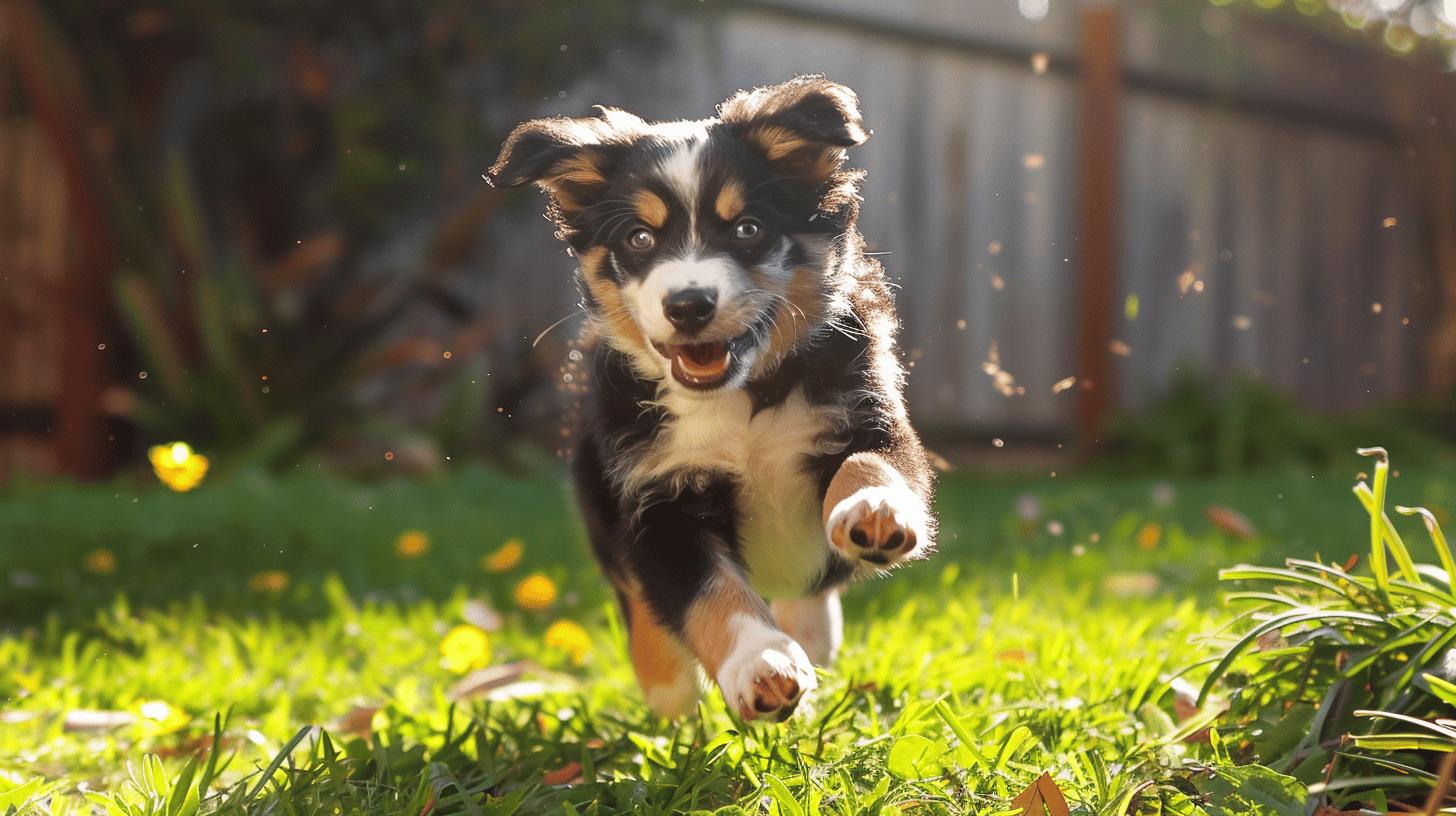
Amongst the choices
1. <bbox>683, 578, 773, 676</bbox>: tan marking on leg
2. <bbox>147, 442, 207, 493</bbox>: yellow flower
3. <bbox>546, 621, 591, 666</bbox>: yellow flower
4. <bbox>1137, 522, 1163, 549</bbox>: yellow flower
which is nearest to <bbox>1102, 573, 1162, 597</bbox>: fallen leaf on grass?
<bbox>1137, 522, 1163, 549</bbox>: yellow flower

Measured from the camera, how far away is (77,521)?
477cm

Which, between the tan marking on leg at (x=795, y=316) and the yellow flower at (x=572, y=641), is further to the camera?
the yellow flower at (x=572, y=641)

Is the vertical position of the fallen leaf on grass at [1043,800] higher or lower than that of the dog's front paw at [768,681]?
lower

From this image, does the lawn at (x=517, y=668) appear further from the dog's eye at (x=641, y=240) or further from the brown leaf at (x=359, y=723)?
the dog's eye at (x=641, y=240)

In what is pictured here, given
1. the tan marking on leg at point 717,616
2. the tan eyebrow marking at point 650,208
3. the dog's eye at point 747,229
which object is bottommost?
the tan marking on leg at point 717,616

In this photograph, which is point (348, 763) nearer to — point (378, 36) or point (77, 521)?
point (77, 521)

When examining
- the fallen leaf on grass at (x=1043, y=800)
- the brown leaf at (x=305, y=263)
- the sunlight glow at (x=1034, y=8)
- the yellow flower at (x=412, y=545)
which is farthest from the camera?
the sunlight glow at (x=1034, y=8)

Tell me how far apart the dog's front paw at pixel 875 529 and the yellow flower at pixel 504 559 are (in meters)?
2.18

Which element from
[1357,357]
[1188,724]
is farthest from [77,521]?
[1357,357]

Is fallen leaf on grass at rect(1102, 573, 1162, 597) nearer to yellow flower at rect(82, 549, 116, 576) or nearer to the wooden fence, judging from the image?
yellow flower at rect(82, 549, 116, 576)

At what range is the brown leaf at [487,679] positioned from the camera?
2.86m

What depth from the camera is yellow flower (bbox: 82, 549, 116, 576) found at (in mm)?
4040

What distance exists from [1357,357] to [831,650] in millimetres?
7424

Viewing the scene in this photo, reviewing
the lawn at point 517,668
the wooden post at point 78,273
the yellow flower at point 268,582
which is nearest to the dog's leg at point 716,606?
the lawn at point 517,668
